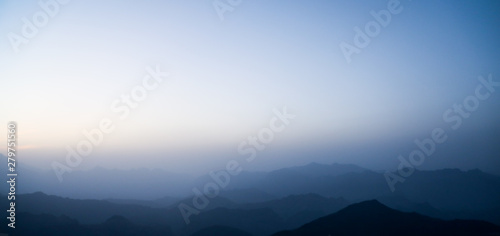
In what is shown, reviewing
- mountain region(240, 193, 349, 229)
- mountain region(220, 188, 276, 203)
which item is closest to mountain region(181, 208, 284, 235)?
mountain region(240, 193, 349, 229)

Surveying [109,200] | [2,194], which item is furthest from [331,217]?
[109,200]

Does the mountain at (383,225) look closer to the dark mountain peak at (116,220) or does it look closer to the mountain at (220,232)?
the mountain at (220,232)

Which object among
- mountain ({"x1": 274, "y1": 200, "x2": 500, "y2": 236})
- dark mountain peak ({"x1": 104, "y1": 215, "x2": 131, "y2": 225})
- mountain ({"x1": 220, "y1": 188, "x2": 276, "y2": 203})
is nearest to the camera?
mountain ({"x1": 274, "y1": 200, "x2": 500, "y2": 236})

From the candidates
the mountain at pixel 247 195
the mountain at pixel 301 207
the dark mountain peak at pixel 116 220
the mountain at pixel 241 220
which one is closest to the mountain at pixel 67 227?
the dark mountain peak at pixel 116 220

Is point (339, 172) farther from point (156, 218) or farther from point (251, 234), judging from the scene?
point (156, 218)

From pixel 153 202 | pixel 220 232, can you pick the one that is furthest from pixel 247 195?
pixel 220 232

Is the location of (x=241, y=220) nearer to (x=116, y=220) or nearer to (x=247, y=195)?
(x=247, y=195)

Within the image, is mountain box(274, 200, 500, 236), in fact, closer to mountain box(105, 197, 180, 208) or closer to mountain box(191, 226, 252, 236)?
mountain box(191, 226, 252, 236)

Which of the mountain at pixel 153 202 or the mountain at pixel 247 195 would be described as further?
the mountain at pixel 247 195

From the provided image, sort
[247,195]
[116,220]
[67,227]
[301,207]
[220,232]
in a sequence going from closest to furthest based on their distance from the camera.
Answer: [67,227] < [116,220] < [220,232] < [301,207] < [247,195]

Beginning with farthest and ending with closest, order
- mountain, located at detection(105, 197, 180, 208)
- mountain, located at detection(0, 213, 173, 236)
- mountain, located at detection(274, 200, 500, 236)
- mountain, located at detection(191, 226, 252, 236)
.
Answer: mountain, located at detection(105, 197, 180, 208), mountain, located at detection(191, 226, 252, 236), mountain, located at detection(0, 213, 173, 236), mountain, located at detection(274, 200, 500, 236)

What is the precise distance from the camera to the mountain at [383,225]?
13594 millimetres

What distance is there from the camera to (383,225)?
15.2 meters

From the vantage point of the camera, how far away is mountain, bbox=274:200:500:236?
13.6 m
